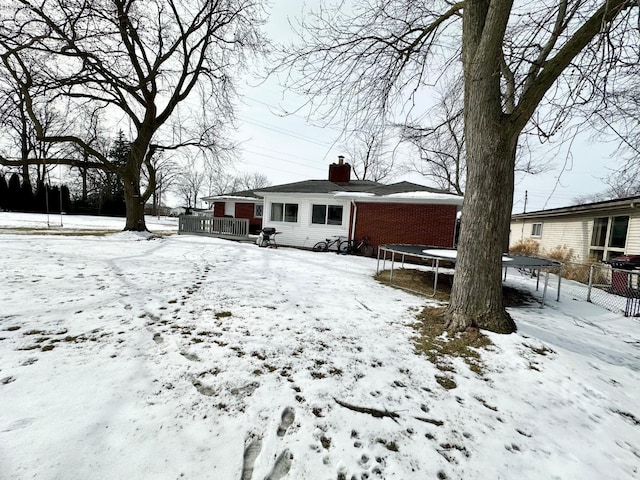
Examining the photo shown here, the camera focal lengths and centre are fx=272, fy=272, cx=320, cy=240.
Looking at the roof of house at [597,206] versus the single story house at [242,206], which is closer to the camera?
the roof of house at [597,206]

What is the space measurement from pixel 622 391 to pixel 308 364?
3.24 metres

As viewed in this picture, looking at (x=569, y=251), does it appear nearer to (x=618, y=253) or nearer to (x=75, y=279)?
(x=618, y=253)

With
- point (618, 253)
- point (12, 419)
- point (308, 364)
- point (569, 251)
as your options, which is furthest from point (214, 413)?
point (569, 251)

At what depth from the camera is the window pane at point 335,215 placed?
12.8 m

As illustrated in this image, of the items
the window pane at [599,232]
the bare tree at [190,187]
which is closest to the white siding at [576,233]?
the window pane at [599,232]

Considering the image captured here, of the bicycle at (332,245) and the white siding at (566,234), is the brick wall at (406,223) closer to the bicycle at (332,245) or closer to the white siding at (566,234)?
the bicycle at (332,245)

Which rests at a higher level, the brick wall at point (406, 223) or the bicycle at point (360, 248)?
the brick wall at point (406, 223)

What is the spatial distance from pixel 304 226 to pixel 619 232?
12515 mm

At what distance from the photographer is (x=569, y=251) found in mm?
13000

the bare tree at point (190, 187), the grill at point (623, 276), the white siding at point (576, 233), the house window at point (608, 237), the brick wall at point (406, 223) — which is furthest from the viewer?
the bare tree at point (190, 187)

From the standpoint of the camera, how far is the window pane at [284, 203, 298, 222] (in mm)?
13586

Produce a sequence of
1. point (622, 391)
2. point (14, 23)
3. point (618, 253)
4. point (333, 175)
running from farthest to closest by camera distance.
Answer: point (333, 175), point (618, 253), point (14, 23), point (622, 391)

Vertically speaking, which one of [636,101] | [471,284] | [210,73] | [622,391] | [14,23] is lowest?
[622,391]

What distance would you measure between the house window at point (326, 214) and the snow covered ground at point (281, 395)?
8.44 meters
